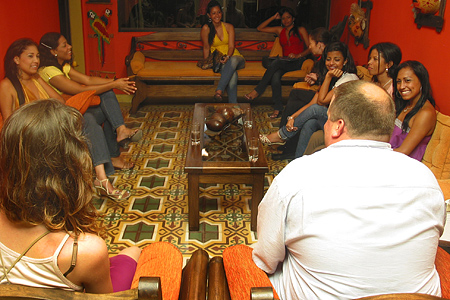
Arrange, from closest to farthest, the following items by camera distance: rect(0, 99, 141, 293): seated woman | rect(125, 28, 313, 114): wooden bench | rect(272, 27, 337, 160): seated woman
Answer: rect(0, 99, 141, 293): seated woman, rect(272, 27, 337, 160): seated woman, rect(125, 28, 313, 114): wooden bench

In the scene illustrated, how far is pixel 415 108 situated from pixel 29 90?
9.70 ft

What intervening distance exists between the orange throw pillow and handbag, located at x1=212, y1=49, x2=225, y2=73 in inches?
95.7

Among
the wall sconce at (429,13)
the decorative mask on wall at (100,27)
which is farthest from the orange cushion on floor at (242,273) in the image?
the decorative mask on wall at (100,27)

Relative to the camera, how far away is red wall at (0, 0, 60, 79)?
14.0 ft

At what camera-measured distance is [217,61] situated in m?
6.03

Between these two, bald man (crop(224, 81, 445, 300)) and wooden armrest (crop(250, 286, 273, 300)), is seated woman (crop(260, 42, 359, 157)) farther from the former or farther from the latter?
wooden armrest (crop(250, 286, 273, 300))

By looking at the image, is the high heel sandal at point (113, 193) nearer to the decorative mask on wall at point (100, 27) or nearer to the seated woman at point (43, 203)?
the seated woman at point (43, 203)

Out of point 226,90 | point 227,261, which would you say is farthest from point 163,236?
point 226,90

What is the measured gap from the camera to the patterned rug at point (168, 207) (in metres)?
3.10

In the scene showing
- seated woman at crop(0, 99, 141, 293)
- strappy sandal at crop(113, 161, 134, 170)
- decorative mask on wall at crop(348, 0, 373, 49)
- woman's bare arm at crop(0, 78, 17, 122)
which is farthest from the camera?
decorative mask on wall at crop(348, 0, 373, 49)

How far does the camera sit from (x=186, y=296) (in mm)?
1553

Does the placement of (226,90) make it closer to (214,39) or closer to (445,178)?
(214,39)

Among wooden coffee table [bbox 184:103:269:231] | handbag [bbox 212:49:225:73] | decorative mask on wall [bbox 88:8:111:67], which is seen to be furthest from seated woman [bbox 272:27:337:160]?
Answer: decorative mask on wall [bbox 88:8:111:67]

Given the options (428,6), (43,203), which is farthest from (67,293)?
(428,6)
